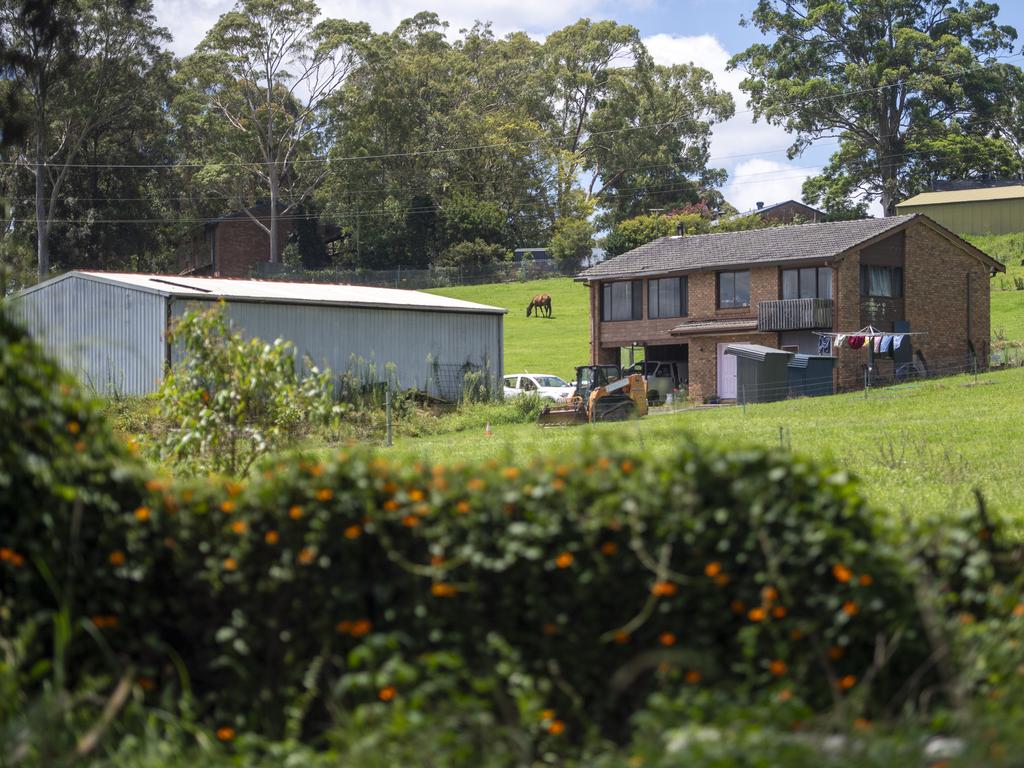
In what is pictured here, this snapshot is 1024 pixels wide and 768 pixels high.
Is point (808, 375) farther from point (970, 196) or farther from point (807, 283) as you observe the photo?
point (970, 196)

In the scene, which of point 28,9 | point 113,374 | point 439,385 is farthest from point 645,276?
point 28,9

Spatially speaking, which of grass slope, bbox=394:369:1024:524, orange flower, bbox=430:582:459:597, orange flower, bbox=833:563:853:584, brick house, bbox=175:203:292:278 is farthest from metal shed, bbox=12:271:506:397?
brick house, bbox=175:203:292:278

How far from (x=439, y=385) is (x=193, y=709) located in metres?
33.0

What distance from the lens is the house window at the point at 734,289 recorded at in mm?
48094

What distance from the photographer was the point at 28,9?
12.1 m

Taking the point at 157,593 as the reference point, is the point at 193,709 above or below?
below

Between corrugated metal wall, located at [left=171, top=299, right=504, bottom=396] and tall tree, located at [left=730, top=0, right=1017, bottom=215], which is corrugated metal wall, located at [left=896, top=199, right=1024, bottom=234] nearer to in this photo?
tall tree, located at [left=730, top=0, right=1017, bottom=215]

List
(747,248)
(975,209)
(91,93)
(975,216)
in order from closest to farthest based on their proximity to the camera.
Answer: (747,248), (91,93), (975,209), (975,216)

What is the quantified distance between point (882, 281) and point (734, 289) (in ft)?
17.7

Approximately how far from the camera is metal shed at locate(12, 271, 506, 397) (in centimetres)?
3303

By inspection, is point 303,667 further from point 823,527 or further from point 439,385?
point 439,385

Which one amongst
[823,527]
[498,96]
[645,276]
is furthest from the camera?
[498,96]

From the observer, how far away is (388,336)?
123 ft

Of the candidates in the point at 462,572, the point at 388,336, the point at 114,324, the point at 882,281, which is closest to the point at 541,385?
the point at 388,336
